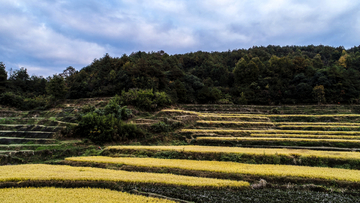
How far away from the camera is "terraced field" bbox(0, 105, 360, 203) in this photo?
6.62 meters

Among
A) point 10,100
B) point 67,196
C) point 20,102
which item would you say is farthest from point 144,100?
point 10,100

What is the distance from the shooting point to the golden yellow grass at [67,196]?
18.9ft

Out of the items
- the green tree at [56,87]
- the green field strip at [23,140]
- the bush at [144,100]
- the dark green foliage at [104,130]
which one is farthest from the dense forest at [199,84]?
the green field strip at [23,140]

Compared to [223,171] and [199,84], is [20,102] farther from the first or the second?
[223,171]

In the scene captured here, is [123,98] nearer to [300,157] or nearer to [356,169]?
Answer: [300,157]

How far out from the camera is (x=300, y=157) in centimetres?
1026

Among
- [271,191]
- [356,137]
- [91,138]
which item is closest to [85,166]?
[91,138]

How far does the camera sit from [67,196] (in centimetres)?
612

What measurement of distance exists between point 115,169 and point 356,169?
506 inches

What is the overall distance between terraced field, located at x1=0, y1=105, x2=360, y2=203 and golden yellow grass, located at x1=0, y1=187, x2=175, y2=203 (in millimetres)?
188

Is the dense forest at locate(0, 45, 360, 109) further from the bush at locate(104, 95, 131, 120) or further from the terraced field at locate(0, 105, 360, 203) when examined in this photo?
the terraced field at locate(0, 105, 360, 203)

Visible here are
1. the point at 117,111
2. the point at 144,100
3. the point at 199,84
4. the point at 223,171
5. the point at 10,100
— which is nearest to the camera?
the point at 223,171

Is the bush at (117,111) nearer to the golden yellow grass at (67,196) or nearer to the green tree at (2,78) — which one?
the golden yellow grass at (67,196)

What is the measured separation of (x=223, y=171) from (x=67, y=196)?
6.54 meters
